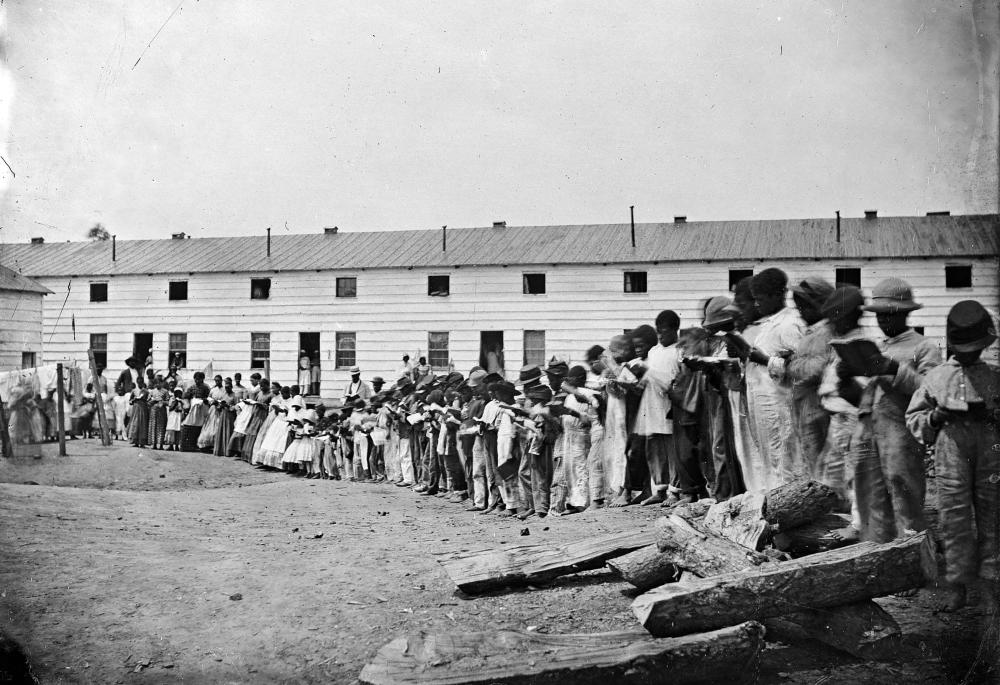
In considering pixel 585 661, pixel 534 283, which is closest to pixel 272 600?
pixel 585 661

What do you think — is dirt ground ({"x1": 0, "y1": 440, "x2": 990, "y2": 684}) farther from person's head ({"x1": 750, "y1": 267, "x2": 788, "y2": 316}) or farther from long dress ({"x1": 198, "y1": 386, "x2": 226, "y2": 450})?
long dress ({"x1": 198, "y1": 386, "x2": 226, "y2": 450})

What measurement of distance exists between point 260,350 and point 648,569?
1241cm

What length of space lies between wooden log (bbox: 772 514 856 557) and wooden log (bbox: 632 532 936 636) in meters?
0.67

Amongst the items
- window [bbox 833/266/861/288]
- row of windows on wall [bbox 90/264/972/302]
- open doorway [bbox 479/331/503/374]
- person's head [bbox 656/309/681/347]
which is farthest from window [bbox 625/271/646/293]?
window [bbox 833/266/861/288]

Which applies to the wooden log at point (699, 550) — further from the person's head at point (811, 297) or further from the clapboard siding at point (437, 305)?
the clapboard siding at point (437, 305)

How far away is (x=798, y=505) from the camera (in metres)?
4.62

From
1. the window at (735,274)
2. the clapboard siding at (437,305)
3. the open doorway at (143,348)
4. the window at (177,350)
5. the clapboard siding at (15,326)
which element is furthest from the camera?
the open doorway at (143,348)

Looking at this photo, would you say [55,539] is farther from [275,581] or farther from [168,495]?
[168,495]

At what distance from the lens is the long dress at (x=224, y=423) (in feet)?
55.4

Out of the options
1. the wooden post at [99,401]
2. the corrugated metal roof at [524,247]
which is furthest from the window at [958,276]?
the wooden post at [99,401]

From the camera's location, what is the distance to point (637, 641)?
13.2 feet

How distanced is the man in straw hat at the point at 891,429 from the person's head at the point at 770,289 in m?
1.35

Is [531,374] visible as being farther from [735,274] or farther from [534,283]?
[735,274]

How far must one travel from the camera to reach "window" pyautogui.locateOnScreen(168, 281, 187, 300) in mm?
13906
